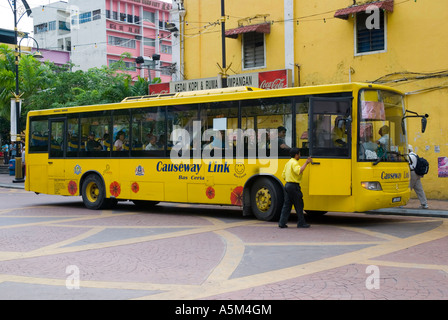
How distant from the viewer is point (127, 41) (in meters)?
64.1

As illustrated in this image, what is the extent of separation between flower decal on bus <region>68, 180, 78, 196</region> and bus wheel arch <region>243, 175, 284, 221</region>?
593 cm

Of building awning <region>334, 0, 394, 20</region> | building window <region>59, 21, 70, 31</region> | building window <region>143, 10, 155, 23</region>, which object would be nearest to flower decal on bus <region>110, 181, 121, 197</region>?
building awning <region>334, 0, 394, 20</region>

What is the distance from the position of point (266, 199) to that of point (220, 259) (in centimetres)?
454

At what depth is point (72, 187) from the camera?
1589cm

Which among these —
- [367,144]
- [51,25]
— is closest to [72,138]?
[367,144]

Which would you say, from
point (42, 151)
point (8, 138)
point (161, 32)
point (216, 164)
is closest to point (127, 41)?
point (161, 32)

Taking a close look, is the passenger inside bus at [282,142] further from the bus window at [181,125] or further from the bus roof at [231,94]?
the bus window at [181,125]

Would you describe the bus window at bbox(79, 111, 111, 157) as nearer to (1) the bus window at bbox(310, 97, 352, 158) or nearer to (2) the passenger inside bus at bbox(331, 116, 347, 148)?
(1) the bus window at bbox(310, 97, 352, 158)

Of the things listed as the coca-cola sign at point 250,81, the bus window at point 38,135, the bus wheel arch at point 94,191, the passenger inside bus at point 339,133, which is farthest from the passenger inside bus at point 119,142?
the coca-cola sign at point 250,81

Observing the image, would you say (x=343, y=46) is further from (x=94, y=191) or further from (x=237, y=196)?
(x=94, y=191)

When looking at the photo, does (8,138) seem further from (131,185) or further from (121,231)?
(121,231)

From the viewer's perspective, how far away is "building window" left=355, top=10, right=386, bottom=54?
60.0 feet

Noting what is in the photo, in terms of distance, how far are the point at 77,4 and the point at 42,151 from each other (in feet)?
171

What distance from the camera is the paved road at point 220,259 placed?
594 cm
